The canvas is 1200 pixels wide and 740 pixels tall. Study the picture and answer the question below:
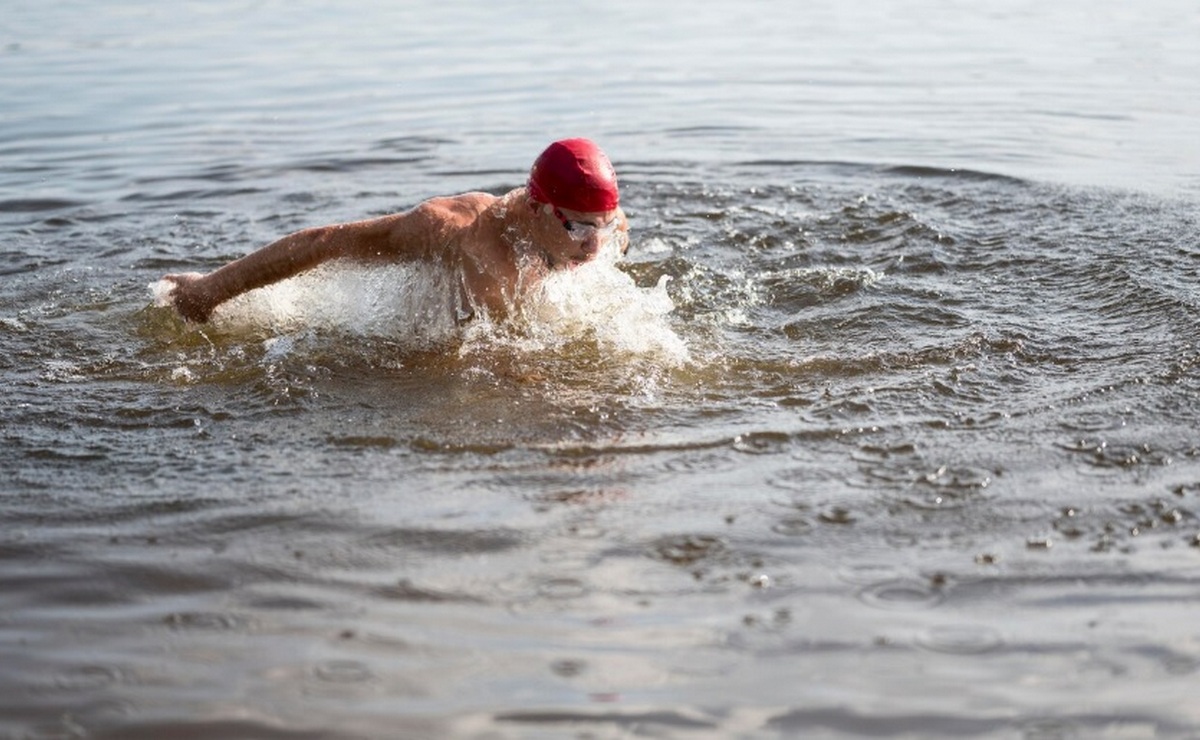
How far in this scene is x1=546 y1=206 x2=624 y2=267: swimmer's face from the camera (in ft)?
21.5

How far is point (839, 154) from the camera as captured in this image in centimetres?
1186

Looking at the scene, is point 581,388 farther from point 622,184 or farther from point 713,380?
point 622,184

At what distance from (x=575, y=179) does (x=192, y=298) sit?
2.08 meters

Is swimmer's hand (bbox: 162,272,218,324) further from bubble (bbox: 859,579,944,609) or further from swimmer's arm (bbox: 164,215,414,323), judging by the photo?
bubble (bbox: 859,579,944,609)

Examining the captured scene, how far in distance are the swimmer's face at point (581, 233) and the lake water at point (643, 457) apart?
463 mm

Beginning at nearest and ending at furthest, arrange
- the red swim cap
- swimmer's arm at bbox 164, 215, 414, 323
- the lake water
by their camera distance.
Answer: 1. the lake water
2. the red swim cap
3. swimmer's arm at bbox 164, 215, 414, 323

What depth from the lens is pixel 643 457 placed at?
18.1 feet

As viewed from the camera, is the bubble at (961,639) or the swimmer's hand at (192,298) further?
the swimmer's hand at (192,298)

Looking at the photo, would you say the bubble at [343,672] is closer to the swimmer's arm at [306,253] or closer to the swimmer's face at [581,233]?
the swimmer's face at [581,233]

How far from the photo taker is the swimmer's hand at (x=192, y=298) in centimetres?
722

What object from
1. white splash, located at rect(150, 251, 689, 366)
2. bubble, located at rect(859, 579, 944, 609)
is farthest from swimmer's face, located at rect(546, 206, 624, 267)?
bubble, located at rect(859, 579, 944, 609)

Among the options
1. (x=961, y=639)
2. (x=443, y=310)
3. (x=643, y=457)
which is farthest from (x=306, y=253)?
(x=961, y=639)

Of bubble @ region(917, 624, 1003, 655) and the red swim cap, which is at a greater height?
the red swim cap

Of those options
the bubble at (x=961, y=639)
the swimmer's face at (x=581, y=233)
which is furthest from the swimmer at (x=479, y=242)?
the bubble at (x=961, y=639)
